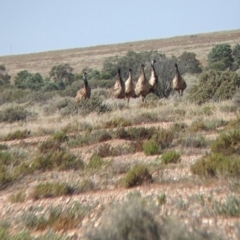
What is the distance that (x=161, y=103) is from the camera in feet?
92.9

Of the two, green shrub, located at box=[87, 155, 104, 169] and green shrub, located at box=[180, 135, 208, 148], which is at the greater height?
green shrub, located at box=[87, 155, 104, 169]

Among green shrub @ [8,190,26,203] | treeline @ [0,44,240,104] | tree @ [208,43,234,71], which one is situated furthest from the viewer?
tree @ [208,43,234,71]

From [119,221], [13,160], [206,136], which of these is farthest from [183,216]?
[206,136]

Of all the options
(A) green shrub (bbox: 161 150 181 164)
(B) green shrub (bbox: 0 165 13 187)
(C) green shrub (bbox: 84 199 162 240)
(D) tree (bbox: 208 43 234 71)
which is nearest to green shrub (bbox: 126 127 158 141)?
(A) green shrub (bbox: 161 150 181 164)

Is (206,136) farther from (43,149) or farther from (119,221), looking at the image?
(119,221)

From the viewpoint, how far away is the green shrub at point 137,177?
10.8 m

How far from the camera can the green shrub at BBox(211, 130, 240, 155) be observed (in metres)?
13.4

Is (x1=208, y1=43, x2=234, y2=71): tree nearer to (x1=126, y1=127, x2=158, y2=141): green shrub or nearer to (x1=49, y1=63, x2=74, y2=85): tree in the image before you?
(x1=49, y1=63, x2=74, y2=85): tree

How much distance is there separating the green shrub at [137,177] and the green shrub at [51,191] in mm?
1134

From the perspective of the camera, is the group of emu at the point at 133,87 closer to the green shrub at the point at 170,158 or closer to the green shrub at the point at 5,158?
the green shrub at the point at 5,158

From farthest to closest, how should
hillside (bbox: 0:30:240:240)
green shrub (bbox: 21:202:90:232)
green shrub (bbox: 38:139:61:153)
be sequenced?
green shrub (bbox: 38:139:61:153) < green shrub (bbox: 21:202:90:232) < hillside (bbox: 0:30:240:240)

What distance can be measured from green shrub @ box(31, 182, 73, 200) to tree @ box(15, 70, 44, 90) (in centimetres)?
4858

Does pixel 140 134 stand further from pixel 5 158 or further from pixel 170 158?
pixel 170 158

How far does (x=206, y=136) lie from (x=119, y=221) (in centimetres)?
1182
